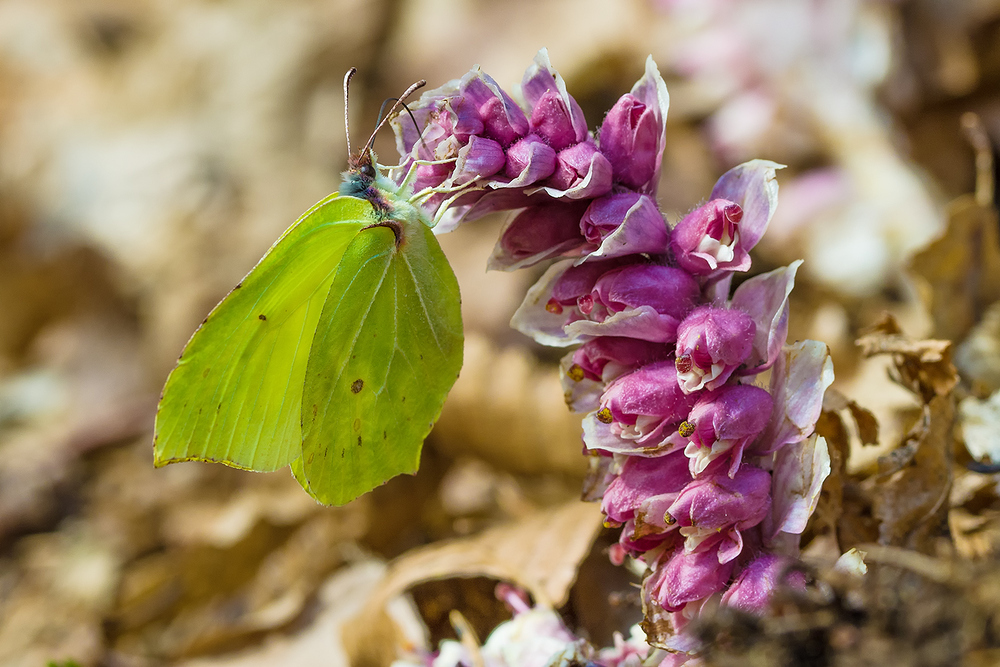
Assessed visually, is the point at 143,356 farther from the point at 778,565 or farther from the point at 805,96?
the point at 778,565

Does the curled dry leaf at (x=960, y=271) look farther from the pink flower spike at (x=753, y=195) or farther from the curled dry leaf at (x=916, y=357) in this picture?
the pink flower spike at (x=753, y=195)

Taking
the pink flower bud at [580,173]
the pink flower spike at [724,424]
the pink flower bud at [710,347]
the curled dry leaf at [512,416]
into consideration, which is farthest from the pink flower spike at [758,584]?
the curled dry leaf at [512,416]

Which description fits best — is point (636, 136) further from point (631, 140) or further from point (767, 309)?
point (767, 309)

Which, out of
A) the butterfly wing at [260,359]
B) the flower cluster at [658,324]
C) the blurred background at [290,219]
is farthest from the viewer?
the blurred background at [290,219]

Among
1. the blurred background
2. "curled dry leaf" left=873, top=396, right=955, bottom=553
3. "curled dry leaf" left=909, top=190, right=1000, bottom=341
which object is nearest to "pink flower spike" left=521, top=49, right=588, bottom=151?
"curled dry leaf" left=873, top=396, right=955, bottom=553

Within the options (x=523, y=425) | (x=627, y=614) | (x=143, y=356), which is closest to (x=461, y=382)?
(x=523, y=425)

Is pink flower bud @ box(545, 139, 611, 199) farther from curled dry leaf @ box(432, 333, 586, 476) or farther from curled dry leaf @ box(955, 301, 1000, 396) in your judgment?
curled dry leaf @ box(432, 333, 586, 476)

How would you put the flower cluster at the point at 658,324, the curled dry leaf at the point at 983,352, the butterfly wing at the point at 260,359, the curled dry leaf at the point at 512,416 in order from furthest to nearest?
the curled dry leaf at the point at 512,416 < the curled dry leaf at the point at 983,352 < the butterfly wing at the point at 260,359 < the flower cluster at the point at 658,324
